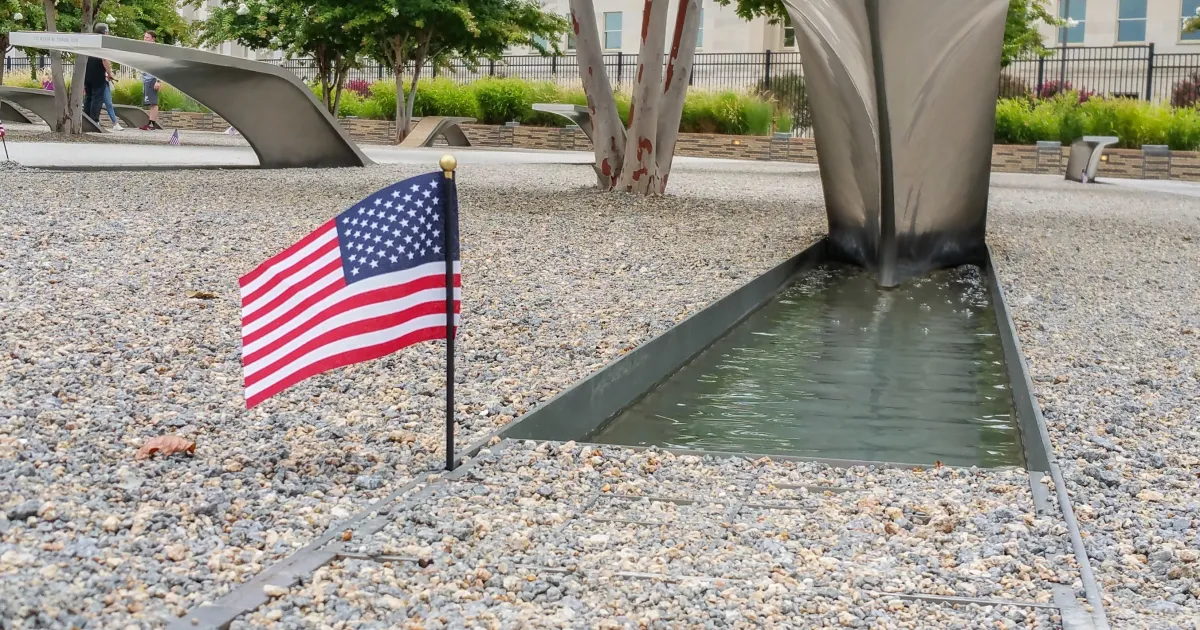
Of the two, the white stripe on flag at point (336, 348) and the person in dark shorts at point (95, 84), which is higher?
the person in dark shorts at point (95, 84)

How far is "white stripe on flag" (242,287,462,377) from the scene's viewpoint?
12.3 ft

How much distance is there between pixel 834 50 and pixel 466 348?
4.30 metres

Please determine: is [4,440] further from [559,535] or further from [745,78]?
[745,78]

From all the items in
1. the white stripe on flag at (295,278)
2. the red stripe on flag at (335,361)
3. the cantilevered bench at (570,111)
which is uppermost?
the cantilevered bench at (570,111)

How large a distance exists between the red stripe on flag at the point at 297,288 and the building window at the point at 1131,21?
36.8 meters

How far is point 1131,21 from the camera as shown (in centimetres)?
3588

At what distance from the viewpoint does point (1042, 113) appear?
25.6 meters

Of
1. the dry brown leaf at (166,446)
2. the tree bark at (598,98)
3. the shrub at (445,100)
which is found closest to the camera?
the dry brown leaf at (166,446)

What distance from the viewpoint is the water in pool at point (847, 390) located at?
5.12m

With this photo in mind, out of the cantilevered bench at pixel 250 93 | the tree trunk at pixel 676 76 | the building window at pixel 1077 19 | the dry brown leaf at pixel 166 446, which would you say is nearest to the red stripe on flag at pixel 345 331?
the dry brown leaf at pixel 166 446

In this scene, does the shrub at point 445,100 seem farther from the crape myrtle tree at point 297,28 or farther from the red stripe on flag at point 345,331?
the red stripe on flag at point 345,331

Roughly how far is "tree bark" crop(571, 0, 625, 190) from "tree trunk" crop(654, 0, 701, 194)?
1.64 feet

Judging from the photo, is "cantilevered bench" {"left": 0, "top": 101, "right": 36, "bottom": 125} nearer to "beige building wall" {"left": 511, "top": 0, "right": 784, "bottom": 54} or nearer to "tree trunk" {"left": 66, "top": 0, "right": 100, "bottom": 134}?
"tree trunk" {"left": 66, "top": 0, "right": 100, "bottom": 134}

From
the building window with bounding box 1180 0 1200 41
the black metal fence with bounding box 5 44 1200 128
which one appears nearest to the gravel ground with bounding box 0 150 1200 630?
the black metal fence with bounding box 5 44 1200 128
